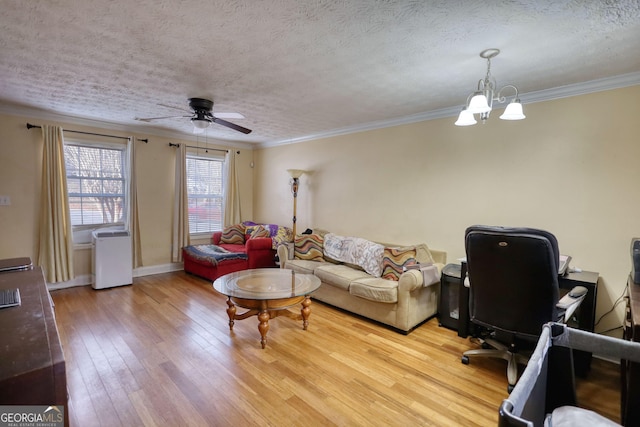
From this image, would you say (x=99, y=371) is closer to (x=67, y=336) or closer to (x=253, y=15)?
(x=67, y=336)

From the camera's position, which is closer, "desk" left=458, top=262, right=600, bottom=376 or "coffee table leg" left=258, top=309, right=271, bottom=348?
"desk" left=458, top=262, right=600, bottom=376

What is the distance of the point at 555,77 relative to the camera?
2.44 meters

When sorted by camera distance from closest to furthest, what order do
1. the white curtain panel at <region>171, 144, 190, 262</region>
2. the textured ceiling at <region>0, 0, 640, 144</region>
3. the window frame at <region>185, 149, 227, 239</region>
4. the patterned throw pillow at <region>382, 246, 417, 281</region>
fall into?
the textured ceiling at <region>0, 0, 640, 144</region>
the patterned throw pillow at <region>382, 246, 417, 281</region>
the white curtain panel at <region>171, 144, 190, 262</region>
the window frame at <region>185, 149, 227, 239</region>

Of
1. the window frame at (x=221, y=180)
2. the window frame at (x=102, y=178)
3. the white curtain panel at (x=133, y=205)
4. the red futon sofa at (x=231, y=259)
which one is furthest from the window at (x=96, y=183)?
the red futon sofa at (x=231, y=259)

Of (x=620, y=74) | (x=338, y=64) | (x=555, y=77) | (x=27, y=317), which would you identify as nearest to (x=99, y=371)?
(x=27, y=317)

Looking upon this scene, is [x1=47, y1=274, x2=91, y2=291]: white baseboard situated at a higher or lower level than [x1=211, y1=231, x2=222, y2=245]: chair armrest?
lower

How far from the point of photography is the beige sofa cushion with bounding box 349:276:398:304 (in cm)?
296

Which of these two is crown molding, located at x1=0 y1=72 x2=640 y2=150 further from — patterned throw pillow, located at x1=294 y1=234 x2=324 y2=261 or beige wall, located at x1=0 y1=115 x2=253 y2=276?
patterned throw pillow, located at x1=294 y1=234 x2=324 y2=261

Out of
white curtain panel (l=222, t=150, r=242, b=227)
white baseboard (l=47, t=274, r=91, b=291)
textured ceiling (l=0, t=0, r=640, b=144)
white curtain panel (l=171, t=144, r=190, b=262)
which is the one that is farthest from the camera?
white curtain panel (l=222, t=150, r=242, b=227)

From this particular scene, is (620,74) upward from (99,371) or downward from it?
upward

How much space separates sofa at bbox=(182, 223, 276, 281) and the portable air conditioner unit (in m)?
0.88

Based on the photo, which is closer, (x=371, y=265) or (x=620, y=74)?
(x=620, y=74)

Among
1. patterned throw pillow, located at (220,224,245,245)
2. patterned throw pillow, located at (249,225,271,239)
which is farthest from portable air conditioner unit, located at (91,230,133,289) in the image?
patterned throw pillow, located at (249,225,271,239)

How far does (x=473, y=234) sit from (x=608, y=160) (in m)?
1.49
